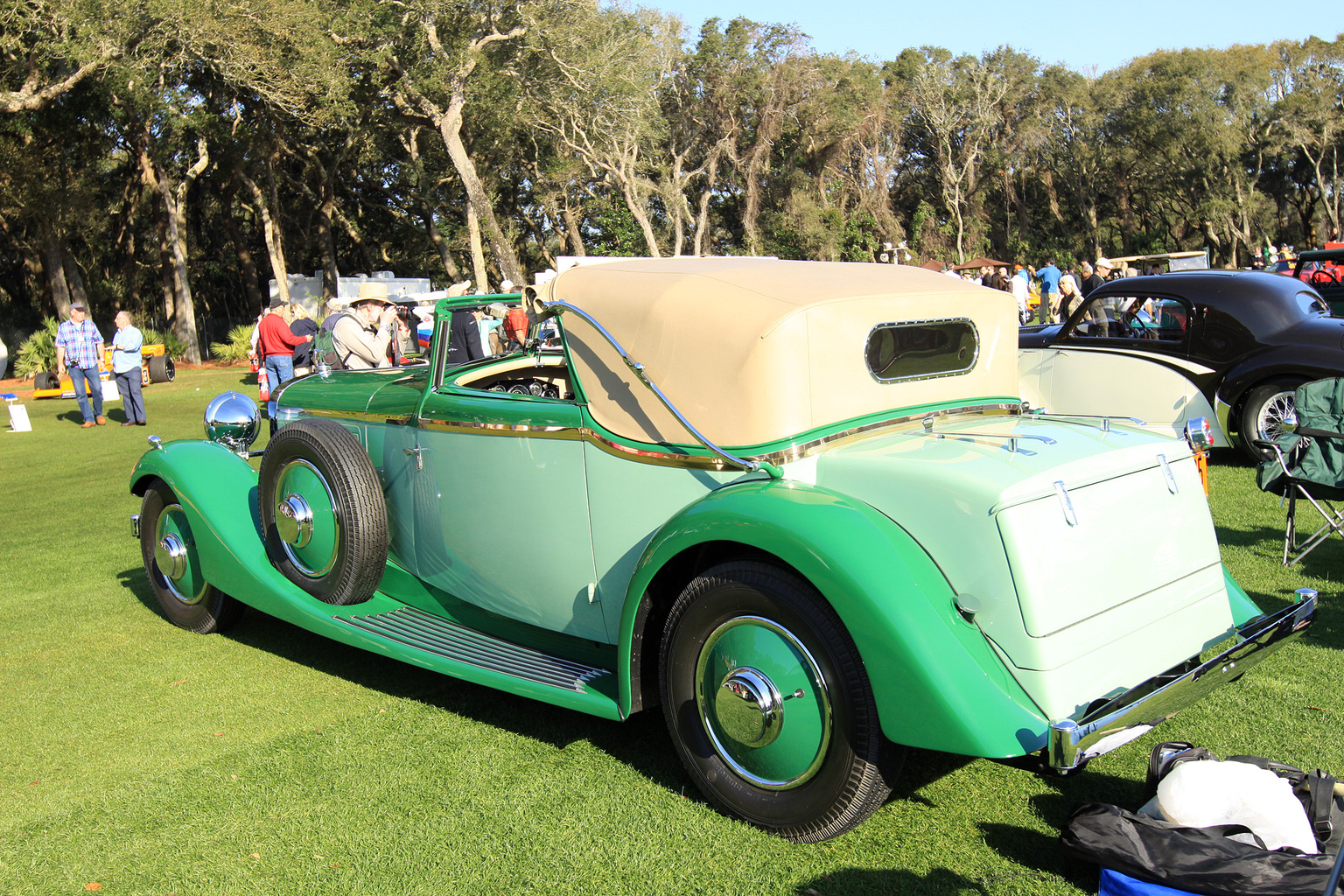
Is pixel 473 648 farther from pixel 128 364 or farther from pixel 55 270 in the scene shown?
pixel 55 270

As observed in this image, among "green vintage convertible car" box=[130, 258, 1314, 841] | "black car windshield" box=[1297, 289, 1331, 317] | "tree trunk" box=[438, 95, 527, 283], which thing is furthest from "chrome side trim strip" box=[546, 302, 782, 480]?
"tree trunk" box=[438, 95, 527, 283]

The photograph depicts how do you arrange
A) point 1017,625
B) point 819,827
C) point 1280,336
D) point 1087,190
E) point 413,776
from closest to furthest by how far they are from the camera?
point 1017,625 → point 819,827 → point 413,776 → point 1280,336 → point 1087,190

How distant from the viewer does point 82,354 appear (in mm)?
15352

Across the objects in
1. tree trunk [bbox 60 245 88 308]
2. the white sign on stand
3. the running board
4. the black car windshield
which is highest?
tree trunk [bbox 60 245 88 308]

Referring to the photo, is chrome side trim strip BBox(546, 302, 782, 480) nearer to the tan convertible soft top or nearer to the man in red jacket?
the tan convertible soft top

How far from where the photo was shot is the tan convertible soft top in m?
3.20

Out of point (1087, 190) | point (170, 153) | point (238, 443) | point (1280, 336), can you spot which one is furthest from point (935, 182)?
point (238, 443)

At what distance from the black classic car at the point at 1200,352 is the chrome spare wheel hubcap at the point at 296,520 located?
6.32 metres

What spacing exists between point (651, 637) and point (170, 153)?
106ft

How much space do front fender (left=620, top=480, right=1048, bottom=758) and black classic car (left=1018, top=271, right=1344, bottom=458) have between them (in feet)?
18.9

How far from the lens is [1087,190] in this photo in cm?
4966

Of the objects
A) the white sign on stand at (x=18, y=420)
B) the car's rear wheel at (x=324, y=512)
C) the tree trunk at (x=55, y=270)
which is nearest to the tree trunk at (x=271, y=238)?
the tree trunk at (x=55, y=270)

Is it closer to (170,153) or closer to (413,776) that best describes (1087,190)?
(170,153)

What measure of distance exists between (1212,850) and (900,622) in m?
0.93
